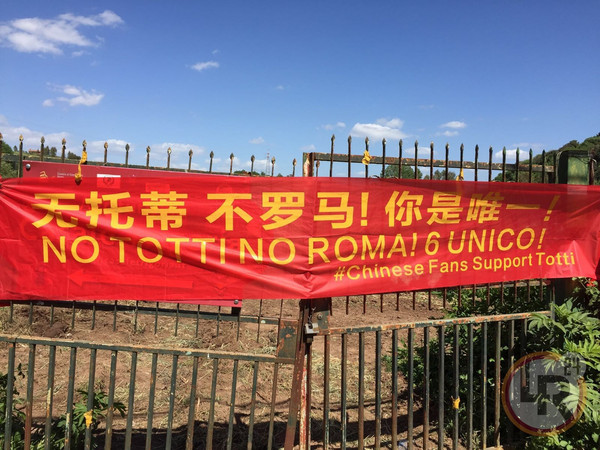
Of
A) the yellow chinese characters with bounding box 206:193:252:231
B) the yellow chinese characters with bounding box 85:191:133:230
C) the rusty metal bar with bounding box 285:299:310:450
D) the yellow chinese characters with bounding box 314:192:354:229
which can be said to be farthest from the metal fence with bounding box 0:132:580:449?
the yellow chinese characters with bounding box 85:191:133:230

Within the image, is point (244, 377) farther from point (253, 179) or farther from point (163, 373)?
point (253, 179)

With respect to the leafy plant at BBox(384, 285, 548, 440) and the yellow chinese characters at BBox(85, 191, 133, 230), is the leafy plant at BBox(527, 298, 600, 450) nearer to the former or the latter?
the leafy plant at BBox(384, 285, 548, 440)

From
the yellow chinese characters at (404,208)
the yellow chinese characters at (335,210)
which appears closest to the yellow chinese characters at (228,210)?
the yellow chinese characters at (335,210)

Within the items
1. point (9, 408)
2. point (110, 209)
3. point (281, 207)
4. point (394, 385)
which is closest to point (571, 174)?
point (394, 385)

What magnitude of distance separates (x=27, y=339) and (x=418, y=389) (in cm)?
418

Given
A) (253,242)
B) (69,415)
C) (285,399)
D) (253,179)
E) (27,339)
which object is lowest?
(285,399)

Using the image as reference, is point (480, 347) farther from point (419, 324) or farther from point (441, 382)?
point (419, 324)

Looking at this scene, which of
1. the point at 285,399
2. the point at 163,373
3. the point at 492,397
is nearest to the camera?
the point at 492,397

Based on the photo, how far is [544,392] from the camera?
3391mm

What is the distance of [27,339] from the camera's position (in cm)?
277

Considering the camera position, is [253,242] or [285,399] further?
[285,399]

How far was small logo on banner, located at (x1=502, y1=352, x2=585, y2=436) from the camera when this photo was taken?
3.23 metres

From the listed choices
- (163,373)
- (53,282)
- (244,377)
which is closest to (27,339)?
(53,282)

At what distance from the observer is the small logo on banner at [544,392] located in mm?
3227
